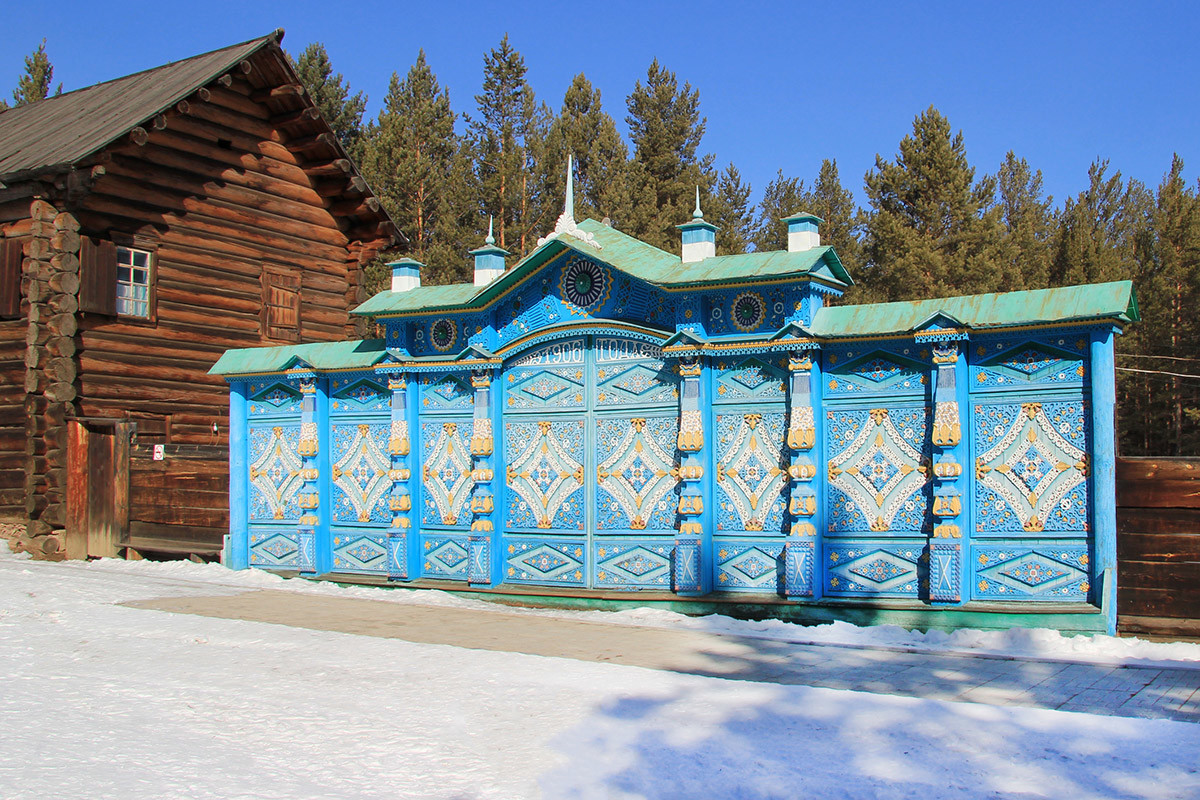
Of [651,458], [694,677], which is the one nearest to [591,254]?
[651,458]

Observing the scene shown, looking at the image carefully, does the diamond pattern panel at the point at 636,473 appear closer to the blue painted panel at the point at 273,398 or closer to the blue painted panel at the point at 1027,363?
the blue painted panel at the point at 1027,363

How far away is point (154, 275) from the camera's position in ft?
57.8

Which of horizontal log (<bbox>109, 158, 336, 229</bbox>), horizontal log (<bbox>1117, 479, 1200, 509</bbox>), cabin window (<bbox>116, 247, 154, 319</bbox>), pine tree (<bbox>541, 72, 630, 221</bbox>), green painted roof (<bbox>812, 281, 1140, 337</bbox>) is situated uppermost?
pine tree (<bbox>541, 72, 630, 221</bbox>)

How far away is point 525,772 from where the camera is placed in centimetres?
545

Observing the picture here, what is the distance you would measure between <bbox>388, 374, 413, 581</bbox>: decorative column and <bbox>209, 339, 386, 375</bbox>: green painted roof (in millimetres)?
480

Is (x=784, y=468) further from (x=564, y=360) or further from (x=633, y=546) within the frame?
(x=564, y=360)

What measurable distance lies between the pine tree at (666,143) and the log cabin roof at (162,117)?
17.9 meters

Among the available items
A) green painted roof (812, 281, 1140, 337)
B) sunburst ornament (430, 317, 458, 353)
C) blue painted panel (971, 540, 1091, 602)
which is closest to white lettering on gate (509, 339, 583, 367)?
sunburst ornament (430, 317, 458, 353)

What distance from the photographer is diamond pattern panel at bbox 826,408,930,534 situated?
9.54 metres

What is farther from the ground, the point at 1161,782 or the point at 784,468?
the point at 784,468

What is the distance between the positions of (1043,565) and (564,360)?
494 centimetres

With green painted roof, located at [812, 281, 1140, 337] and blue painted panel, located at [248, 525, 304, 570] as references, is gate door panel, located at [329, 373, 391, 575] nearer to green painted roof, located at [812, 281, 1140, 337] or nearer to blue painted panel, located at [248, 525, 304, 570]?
blue painted panel, located at [248, 525, 304, 570]

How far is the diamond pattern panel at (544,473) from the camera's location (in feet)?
36.7

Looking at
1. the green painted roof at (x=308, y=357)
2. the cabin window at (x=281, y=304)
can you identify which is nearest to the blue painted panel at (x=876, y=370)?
the green painted roof at (x=308, y=357)
